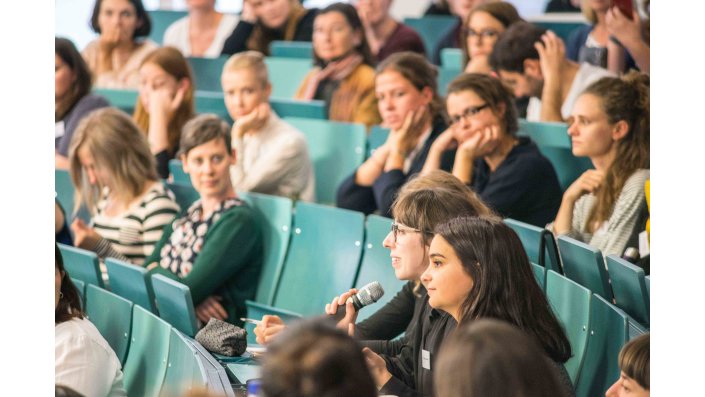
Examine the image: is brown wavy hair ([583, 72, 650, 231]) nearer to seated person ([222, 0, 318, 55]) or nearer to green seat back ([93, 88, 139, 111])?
green seat back ([93, 88, 139, 111])

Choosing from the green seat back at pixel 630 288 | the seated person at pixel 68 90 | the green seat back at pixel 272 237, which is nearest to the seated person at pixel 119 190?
the green seat back at pixel 272 237

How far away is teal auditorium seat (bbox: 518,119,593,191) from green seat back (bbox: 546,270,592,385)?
1314mm

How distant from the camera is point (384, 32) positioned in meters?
6.07

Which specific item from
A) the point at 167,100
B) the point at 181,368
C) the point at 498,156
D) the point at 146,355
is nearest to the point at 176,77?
the point at 167,100

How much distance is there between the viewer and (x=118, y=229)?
421cm

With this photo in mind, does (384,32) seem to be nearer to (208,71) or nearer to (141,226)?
(208,71)

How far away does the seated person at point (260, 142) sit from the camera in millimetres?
4555

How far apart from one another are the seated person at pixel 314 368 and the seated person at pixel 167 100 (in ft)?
12.0

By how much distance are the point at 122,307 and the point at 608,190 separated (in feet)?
5.13

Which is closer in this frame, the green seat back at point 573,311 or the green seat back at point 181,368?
the green seat back at point 181,368

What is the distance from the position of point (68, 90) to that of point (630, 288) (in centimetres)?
342

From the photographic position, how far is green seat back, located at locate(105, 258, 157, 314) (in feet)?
10.9

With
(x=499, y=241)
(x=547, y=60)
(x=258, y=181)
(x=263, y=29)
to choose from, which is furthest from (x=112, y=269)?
(x=263, y=29)

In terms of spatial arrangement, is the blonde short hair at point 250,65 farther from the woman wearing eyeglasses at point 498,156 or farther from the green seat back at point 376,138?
the woman wearing eyeglasses at point 498,156
